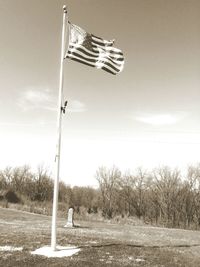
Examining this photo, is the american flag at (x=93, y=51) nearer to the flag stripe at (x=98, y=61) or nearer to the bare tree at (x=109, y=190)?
the flag stripe at (x=98, y=61)

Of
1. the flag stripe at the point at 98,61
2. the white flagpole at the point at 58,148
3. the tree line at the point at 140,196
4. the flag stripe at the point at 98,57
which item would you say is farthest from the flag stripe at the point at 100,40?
the tree line at the point at 140,196

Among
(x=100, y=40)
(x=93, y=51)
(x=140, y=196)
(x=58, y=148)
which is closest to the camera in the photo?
(x=58, y=148)

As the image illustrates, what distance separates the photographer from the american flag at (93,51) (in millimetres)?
10188

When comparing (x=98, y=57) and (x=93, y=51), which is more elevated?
(x=93, y=51)

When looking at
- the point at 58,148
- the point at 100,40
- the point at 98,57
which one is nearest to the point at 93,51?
the point at 98,57

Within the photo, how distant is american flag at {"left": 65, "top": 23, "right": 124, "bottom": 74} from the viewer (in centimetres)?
1019

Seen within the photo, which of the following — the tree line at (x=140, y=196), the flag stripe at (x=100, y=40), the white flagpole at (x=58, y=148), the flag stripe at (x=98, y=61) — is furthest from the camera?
the tree line at (x=140, y=196)

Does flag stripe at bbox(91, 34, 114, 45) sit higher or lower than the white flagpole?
higher

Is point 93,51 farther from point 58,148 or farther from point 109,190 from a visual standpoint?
point 109,190

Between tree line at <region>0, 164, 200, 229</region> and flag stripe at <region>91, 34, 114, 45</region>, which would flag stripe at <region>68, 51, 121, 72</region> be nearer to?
flag stripe at <region>91, 34, 114, 45</region>

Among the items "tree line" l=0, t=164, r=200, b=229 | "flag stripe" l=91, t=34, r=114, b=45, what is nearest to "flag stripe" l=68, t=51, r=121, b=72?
"flag stripe" l=91, t=34, r=114, b=45

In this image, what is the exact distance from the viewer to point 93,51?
10375 millimetres

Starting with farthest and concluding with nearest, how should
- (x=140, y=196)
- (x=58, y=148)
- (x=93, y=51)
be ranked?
(x=140, y=196) → (x=93, y=51) → (x=58, y=148)

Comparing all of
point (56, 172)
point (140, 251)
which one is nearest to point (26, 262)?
point (56, 172)
